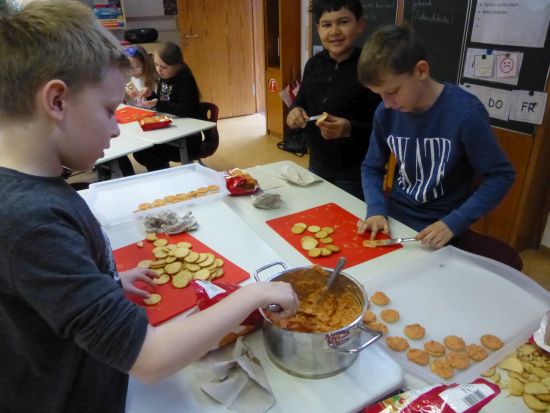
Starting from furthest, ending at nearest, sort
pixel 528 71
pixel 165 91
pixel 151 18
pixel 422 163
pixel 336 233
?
pixel 151 18 → pixel 165 91 → pixel 528 71 → pixel 422 163 → pixel 336 233

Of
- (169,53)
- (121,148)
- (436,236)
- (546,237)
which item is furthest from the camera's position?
(169,53)

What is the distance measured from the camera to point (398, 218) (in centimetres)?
143

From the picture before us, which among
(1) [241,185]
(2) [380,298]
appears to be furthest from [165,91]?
(2) [380,298]

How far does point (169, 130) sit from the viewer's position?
2.58 m

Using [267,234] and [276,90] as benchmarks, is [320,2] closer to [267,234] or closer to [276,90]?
[267,234]

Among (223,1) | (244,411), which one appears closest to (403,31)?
(244,411)

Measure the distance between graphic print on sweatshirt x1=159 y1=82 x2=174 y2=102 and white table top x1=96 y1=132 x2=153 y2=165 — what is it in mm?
675

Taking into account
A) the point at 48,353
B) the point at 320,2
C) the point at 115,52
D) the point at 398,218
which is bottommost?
the point at 398,218

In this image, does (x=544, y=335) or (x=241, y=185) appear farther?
(x=241, y=185)

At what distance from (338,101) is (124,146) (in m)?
1.26

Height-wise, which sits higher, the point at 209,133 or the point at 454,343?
the point at 454,343

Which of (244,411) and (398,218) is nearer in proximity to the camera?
(244,411)

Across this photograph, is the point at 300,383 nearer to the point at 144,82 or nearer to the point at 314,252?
the point at 314,252

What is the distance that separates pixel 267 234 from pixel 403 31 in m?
0.72
